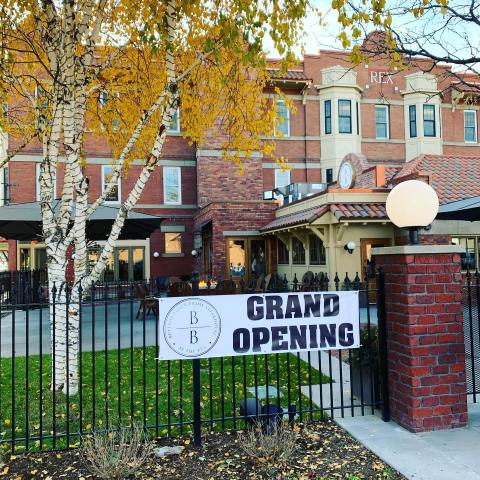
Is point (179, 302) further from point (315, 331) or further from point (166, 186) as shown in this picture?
point (166, 186)

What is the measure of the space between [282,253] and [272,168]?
6385mm

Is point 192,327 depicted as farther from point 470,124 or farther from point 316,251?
point 470,124

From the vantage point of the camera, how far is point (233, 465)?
3926 mm

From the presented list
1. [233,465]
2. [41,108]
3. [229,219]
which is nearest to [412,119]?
[229,219]

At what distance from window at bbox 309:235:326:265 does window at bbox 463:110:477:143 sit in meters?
15.3

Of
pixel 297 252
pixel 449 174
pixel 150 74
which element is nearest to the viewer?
pixel 150 74

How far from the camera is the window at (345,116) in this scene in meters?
24.1

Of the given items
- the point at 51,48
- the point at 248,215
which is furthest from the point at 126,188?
the point at 51,48

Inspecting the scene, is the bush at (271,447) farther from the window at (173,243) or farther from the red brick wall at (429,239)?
the window at (173,243)

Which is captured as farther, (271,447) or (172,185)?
(172,185)

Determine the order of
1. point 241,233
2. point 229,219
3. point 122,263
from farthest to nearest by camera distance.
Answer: point 122,263
point 241,233
point 229,219

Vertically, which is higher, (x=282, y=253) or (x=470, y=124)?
(x=470, y=124)

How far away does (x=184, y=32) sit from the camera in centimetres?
836

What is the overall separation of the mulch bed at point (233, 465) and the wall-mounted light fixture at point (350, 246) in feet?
36.1
